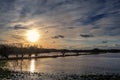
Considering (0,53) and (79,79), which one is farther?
(0,53)

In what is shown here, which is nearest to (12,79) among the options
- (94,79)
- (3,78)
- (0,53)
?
(3,78)

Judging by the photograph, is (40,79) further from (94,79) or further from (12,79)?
(94,79)

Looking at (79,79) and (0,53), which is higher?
(0,53)

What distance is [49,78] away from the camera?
43188 millimetres

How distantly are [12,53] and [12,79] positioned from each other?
114 metres

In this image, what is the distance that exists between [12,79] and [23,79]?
213 centimetres

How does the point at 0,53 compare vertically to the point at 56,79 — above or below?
above

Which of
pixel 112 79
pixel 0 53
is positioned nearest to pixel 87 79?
pixel 112 79

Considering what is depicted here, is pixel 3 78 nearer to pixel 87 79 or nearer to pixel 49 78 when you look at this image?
pixel 49 78

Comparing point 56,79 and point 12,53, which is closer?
point 56,79

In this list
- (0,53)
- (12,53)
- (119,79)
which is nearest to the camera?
(119,79)

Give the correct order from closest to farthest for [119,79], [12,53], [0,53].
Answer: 1. [119,79]
2. [0,53]
3. [12,53]

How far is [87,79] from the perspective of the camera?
41156 millimetres

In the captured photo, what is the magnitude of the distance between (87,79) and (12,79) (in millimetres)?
14727
